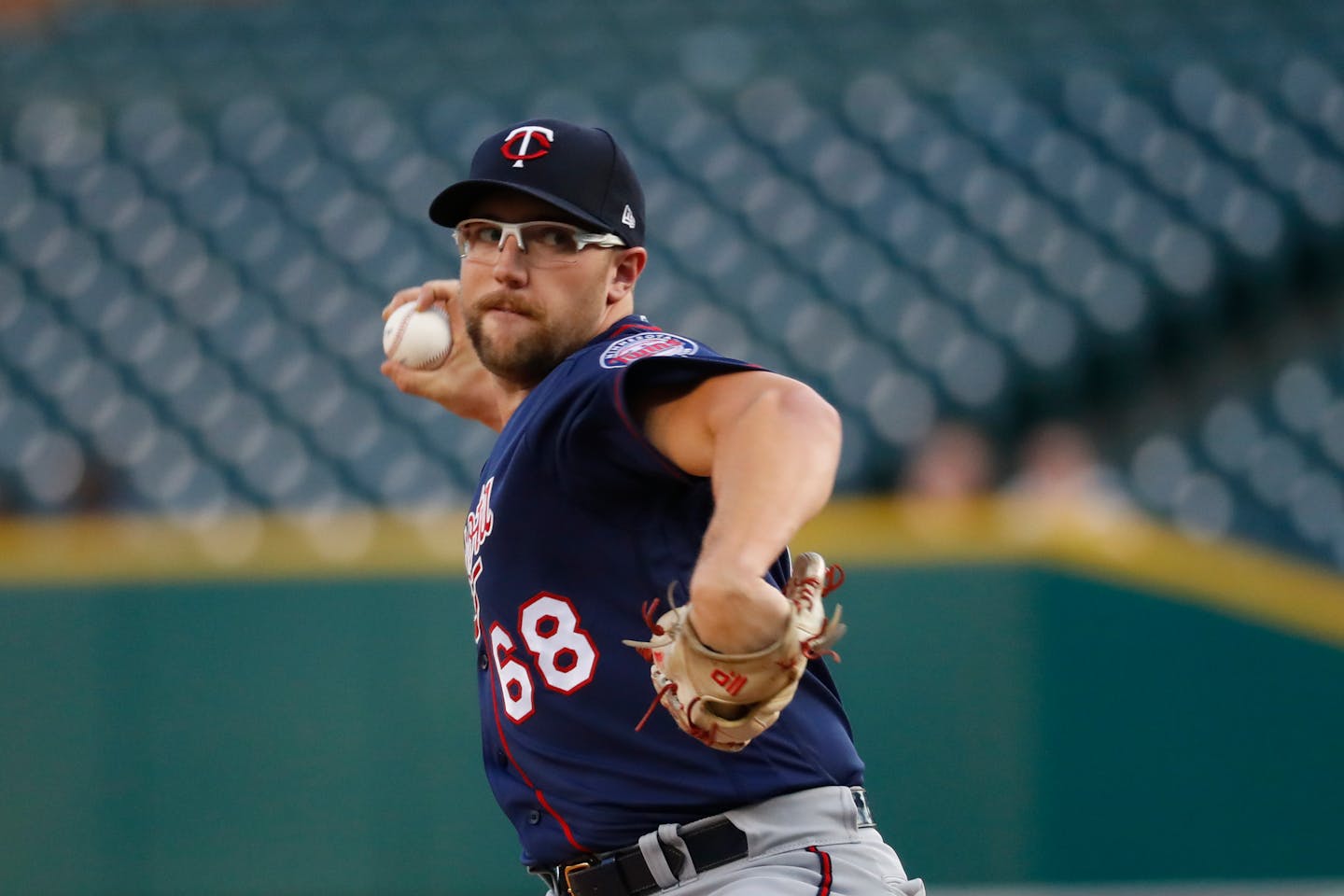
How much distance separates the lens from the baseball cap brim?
2420 millimetres

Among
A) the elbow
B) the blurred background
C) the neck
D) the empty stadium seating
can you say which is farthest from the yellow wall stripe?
the elbow

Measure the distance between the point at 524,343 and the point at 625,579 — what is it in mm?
439

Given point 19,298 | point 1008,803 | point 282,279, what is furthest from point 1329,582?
point 19,298

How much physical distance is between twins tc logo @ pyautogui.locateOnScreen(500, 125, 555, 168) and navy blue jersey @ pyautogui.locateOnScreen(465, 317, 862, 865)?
298 mm

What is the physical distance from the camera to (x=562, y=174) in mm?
2451

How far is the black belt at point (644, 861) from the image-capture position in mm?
2303

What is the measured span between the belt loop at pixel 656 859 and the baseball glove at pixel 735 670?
1.17 feet

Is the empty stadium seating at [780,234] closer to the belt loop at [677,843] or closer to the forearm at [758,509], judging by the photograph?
the belt loop at [677,843]

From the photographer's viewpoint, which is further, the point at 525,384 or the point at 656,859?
the point at 525,384

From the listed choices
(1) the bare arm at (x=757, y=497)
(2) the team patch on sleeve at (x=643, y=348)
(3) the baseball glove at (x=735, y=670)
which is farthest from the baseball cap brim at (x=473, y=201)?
(3) the baseball glove at (x=735, y=670)

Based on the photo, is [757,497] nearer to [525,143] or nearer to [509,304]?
[509,304]

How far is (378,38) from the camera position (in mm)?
10320

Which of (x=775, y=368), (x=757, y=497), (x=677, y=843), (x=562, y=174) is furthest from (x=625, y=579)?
(x=775, y=368)

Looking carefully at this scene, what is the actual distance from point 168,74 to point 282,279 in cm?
224
